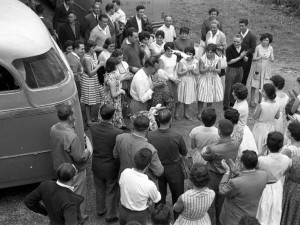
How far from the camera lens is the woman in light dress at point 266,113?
6.48m

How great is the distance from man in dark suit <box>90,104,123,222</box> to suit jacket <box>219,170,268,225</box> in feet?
4.92

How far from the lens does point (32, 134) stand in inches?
235

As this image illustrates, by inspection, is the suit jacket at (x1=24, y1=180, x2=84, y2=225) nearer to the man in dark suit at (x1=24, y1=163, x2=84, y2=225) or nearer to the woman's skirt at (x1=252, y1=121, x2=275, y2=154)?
the man in dark suit at (x1=24, y1=163, x2=84, y2=225)

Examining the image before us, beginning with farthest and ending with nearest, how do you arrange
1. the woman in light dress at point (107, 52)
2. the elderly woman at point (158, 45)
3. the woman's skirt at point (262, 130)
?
1. the elderly woman at point (158, 45)
2. the woman in light dress at point (107, 52)
3. the woman's skirt at point (262, 130)

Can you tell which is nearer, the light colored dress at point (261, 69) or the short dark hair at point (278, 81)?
the short dark hair at point (278, 81)

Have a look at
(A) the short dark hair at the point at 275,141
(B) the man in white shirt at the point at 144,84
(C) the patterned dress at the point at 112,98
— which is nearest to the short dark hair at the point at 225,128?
(A) the short dark hair at the point at 275,141

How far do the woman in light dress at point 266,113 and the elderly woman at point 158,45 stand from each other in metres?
2.94

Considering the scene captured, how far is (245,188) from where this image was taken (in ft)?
15.3

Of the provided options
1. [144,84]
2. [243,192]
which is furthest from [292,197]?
[144,84]

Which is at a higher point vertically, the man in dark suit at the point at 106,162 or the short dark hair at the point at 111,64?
the short dark hair at the point at 111,64

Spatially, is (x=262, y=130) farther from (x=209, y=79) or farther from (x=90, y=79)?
(x=90, y=79)

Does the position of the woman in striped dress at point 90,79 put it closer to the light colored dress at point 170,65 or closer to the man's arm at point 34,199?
the light colored dress at point 170,65

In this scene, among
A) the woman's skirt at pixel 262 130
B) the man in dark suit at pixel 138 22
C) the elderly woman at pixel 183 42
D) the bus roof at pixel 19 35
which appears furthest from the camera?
the man in dark suit at pixel 138 22

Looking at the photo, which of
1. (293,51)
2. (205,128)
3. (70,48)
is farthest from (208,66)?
(293,51)
